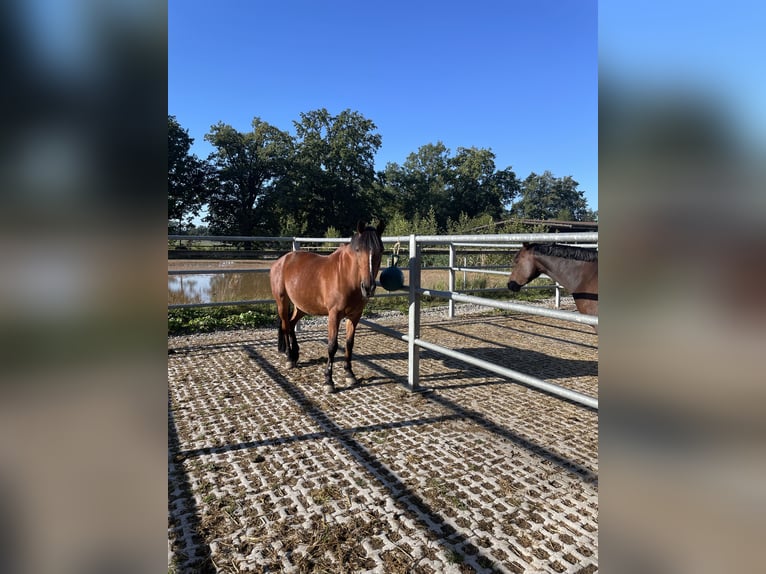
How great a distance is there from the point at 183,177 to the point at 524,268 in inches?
1111

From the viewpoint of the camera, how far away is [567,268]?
379cm

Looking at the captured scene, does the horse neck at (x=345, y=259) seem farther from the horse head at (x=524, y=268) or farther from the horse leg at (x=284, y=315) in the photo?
the horse head at (x=524, y=268)

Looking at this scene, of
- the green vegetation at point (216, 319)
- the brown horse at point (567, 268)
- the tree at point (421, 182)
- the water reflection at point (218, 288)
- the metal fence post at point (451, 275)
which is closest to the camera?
the brown horse at point (567, 268)

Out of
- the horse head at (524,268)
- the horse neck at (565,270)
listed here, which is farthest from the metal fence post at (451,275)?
the horse neck at (565,270)

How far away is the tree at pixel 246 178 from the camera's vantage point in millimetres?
30938

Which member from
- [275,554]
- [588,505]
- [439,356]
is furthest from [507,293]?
[275,554]

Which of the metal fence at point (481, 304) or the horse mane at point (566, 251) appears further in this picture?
the horse mane at point (566, 251)

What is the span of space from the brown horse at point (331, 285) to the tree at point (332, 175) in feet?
88.4

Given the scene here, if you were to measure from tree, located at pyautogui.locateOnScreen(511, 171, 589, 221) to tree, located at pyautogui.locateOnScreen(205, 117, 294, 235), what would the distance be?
124 feet

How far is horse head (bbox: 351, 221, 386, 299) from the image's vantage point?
10.5 ft

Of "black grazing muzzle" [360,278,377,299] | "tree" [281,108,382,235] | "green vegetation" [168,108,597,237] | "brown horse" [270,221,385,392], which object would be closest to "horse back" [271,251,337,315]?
"brown horse" [270,221,385,392]

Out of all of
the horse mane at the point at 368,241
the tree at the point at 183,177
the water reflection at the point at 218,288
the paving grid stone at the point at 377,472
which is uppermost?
the tree at the point at 183,177
